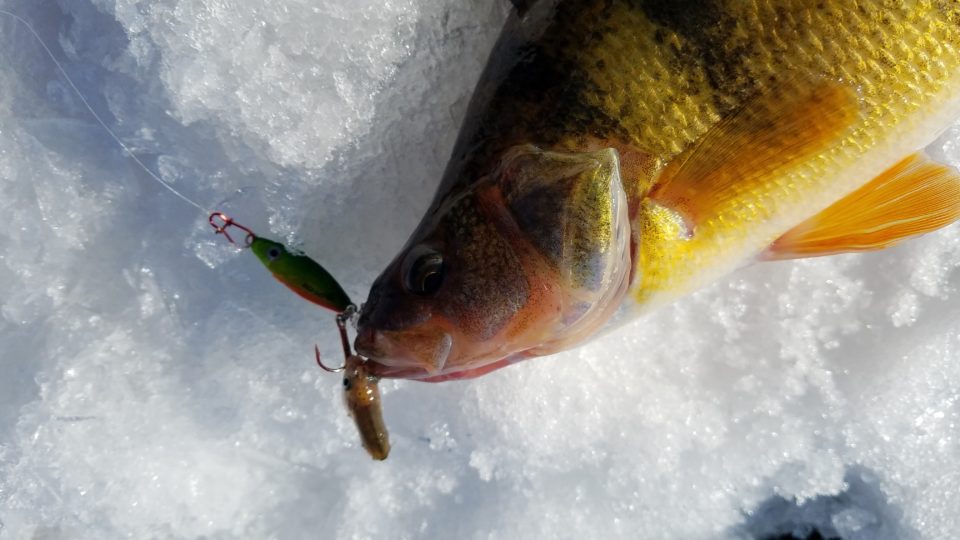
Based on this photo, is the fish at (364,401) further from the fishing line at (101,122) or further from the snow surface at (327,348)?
the fishing line at (101,122)

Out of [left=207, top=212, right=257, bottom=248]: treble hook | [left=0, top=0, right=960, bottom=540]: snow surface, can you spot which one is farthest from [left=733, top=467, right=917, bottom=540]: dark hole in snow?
[left=207, top=212, right=257, bottom=248]: treble hook

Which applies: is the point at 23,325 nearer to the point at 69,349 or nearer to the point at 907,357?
the point at 69,349

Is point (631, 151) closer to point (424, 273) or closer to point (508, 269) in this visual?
point (508, 269)

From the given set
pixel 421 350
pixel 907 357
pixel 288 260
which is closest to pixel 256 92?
pixel 288 260

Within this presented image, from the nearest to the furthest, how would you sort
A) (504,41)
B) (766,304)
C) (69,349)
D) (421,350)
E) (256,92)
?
(421,350) < (504,41) < (256,92) < (69,349) < (766,304)

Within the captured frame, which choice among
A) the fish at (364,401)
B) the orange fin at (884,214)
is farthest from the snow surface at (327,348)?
the fish at (364,401)

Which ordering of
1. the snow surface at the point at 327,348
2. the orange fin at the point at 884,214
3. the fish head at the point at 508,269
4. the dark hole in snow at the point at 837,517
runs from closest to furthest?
the fish head at the point at 508,269
the orange fin at the point at 884,214
the snow surface at the point at 327,348
the dark hole in snow at the point at 837,517

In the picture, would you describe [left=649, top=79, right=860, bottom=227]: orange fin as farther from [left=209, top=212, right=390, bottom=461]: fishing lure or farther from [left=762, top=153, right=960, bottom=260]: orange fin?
[left=209, top=212, right=390, bottom=461]: fishing lure
